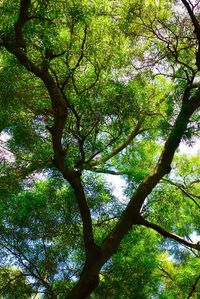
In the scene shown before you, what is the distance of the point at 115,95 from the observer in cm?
438

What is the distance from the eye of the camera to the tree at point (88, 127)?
4.30 m

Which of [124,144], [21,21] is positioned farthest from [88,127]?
[124,144]

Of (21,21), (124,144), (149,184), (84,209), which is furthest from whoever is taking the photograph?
(124,144)

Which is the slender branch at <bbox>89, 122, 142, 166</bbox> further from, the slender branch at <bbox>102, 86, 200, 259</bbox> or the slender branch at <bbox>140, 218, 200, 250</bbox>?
the slender branch at <bbox>140, 218, 200, 250</bbox>

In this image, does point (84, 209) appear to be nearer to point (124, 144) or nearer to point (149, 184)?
point (149, 184)

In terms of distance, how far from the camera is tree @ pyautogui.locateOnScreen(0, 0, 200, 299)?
4297 millimetres

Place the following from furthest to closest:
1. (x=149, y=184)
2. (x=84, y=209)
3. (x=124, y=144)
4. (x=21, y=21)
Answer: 1. (x=124, y=144)
2. (x=149, y=184)
3. (x=84, y=209)
4. (x=21, y=21)

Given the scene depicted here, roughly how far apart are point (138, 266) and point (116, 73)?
2296 mm

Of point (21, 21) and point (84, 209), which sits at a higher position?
point (21, 21)

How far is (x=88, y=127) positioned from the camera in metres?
4.54

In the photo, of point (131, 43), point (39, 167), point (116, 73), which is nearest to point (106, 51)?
point (116, 73)

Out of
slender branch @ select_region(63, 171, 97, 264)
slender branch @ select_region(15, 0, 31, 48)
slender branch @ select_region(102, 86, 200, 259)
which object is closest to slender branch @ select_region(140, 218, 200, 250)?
slender branch @ select_region(102, 86, 200, 259)

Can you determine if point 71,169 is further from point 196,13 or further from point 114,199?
point 196,13

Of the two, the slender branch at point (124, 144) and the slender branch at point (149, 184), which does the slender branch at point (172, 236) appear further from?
the slender branch at point (124, 144)
